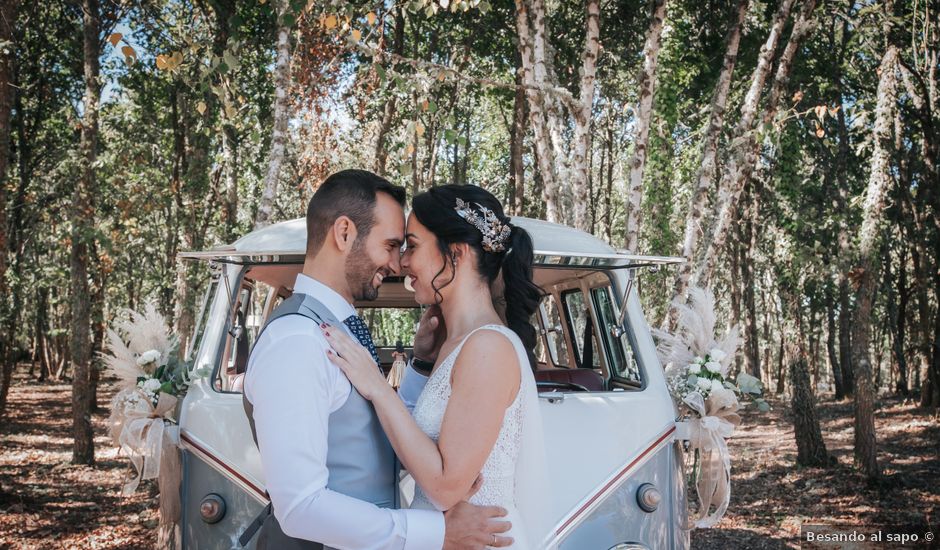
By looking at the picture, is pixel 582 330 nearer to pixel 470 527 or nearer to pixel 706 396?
pixel 706 396

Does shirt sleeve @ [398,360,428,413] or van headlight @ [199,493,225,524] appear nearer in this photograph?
shirt sleeve @ [398,360,428,413]

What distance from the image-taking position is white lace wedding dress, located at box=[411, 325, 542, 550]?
243cm

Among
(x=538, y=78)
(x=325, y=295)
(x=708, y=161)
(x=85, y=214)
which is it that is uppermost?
(x=538, y=78)

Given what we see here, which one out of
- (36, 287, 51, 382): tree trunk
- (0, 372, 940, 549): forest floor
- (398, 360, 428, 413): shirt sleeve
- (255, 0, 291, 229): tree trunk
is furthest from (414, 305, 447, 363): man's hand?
(36, 287, 51, 382): tree trunk

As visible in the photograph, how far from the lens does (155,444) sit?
340 cm

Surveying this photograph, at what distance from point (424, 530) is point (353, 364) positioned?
50cm

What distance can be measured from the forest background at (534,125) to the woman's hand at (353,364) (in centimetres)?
359

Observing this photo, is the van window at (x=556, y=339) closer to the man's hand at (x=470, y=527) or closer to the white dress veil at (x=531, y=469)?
the white dress veil at (x=531, y=469)

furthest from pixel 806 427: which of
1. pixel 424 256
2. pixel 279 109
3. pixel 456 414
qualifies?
pixel 456 414

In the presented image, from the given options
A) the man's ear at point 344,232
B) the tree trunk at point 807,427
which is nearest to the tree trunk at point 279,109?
the man's ear at point 344,232

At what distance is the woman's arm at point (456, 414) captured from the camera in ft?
7.01

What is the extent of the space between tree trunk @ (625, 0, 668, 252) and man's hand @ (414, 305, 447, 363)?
4.21 m

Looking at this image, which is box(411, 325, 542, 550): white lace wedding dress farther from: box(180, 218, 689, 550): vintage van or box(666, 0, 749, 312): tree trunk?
box(666, 0, 749, 312): tree trunk

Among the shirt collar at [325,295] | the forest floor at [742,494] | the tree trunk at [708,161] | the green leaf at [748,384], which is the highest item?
the tree trunk at [708,161]
